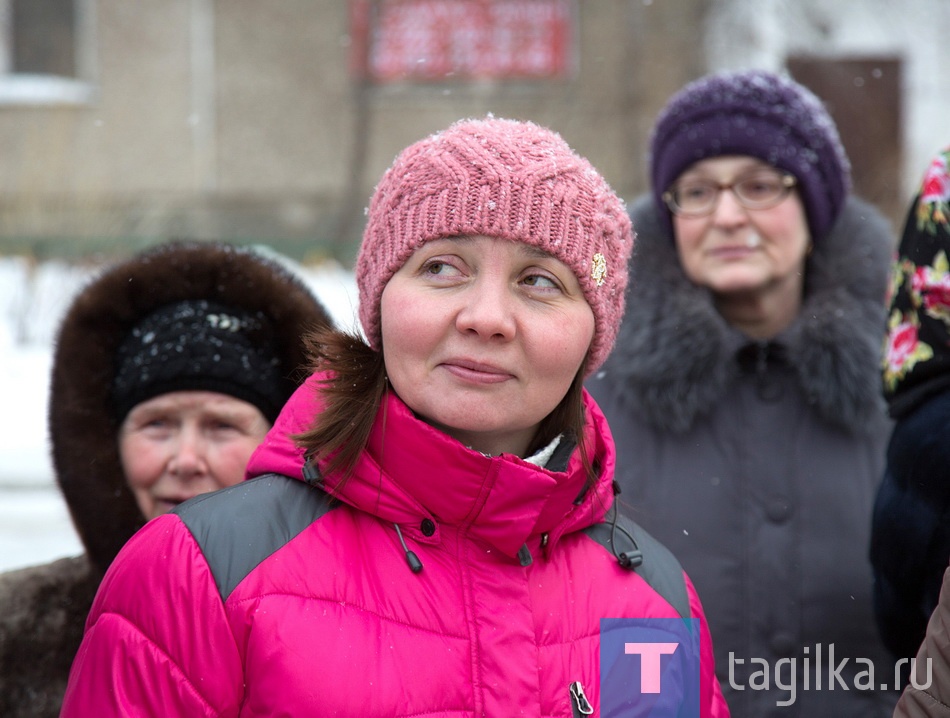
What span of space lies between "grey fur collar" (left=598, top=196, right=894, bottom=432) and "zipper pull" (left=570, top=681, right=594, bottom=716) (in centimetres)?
104

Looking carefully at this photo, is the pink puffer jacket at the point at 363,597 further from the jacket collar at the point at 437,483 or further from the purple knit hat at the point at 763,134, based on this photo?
the purple knit hat at the point at 763,134

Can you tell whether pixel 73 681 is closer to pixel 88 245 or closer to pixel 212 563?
pixel 212 563

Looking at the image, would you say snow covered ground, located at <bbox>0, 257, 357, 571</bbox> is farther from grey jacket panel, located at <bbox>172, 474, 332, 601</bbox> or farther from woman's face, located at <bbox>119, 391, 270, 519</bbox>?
grey jacket panel, located at <bbox>172, 474, 332, 601</bbox>

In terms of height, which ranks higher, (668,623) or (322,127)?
(322,127)

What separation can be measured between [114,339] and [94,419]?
0.18 metres

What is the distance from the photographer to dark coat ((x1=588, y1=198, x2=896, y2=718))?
244 cm

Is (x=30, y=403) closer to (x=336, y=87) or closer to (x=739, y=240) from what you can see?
(x=739, y=240)

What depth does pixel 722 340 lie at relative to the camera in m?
2.59

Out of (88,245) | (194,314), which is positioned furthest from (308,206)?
(194,314)

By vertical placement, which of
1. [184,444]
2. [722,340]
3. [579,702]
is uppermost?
[722,340]

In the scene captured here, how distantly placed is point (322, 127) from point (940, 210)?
14.0 meters

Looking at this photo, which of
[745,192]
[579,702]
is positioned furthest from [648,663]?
[745,192]

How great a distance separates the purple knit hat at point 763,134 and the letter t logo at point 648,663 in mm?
1376

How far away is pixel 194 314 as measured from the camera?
2248 millimetres
